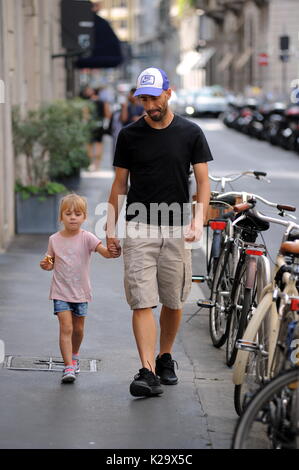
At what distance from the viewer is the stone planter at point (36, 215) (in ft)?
43.8

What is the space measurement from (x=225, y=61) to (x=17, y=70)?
65.0m

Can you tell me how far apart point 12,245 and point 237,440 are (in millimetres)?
8297

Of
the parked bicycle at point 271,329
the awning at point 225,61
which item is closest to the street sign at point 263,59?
the awning at point 225,61

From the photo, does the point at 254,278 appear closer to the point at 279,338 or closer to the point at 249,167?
the point at 279,338

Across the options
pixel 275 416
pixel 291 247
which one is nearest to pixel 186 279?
pixel 291 247

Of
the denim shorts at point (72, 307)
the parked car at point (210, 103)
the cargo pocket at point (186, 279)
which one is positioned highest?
the cargo pocket at point (186, 279)

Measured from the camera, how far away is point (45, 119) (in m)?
13.7

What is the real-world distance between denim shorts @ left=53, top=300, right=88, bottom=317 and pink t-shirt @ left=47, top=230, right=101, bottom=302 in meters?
0.04

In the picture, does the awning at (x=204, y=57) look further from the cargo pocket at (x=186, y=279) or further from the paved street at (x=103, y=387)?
the cargo pocket at (x=186, y=279)

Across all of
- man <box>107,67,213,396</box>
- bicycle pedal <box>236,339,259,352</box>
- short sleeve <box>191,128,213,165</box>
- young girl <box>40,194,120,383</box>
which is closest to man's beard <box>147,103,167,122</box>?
man <box>107,67,213,396</box>

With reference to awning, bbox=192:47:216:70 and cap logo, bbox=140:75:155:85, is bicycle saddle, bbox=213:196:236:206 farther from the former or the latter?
awning, bbox=192:47:216:70

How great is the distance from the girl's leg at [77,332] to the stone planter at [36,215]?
21.0 feet

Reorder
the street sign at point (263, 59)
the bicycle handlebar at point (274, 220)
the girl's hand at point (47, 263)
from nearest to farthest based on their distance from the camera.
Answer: the bicycle handlebar at point (274, 220) → the girl's hand at point (47, 263) → the street sign at point (263, 59)

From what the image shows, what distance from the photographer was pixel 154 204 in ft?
21.3
